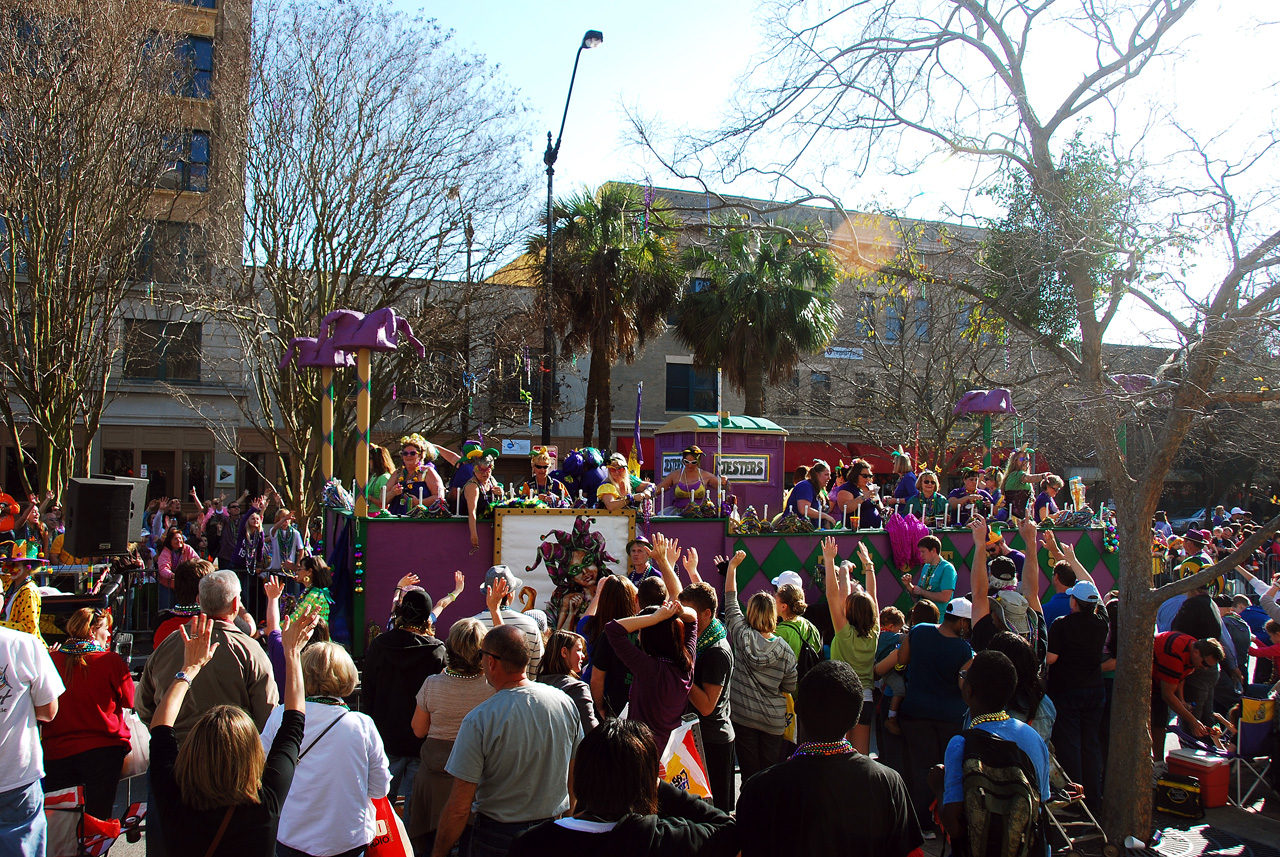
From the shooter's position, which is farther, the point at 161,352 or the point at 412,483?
the point at 161,352

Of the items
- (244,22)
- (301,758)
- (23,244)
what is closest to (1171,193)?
(301,758)

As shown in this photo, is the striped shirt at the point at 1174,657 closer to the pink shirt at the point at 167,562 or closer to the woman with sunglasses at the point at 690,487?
the woman with sunglasses at the point at 690,487

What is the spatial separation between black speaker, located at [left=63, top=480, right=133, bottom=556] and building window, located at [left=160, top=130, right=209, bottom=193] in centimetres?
1159

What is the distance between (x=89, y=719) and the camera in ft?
14.6

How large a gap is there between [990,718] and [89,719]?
4.17 m

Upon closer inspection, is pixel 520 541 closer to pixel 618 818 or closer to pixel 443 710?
pixel 443 710

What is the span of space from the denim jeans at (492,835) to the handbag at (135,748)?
2.15 metres

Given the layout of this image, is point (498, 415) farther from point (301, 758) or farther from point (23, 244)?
point (301, 758)

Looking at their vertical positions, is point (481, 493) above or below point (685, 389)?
below

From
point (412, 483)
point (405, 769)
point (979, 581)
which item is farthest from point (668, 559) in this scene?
point (412, 483)

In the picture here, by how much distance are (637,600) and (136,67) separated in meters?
15.8

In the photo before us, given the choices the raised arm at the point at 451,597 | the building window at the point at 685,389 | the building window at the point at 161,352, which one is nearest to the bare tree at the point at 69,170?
the building window at the point at 161,352

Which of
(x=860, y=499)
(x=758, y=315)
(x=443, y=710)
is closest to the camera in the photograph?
(x=443, y=710)

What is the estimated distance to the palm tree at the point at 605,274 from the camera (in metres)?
22.6
